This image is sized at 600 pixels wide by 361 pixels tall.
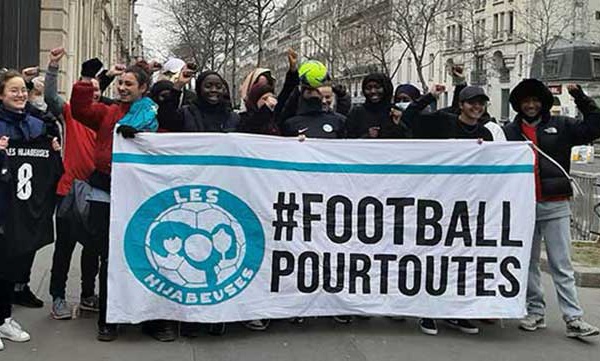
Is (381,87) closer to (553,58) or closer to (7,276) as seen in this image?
(7,276)

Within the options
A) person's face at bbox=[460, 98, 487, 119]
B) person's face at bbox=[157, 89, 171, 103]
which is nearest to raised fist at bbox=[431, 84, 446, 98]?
person's face at bbox=[460, 98, 487, 119]

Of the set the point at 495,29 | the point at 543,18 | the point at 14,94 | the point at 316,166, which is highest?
the point at 495,29

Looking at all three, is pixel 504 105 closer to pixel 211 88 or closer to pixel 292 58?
pixel 292 58

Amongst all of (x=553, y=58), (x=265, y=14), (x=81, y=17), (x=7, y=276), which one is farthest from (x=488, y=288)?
(x=553, y=58)

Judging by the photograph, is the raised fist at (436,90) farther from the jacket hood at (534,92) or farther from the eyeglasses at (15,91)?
the eyeglasses at (15,91)

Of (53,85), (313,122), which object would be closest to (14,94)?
(53,85)

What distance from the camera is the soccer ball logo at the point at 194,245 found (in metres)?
6.14

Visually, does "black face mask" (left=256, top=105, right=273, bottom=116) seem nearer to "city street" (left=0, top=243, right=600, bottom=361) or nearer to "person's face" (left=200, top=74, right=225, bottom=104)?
"person's face" (left=200, top=74, right=225, bottom=104)

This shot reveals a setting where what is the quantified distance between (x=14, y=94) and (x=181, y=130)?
49.8 inches

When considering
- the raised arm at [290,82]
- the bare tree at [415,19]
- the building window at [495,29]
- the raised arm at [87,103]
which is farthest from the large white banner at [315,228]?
the building window at [495,29]

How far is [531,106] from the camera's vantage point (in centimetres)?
672

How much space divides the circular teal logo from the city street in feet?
1.38

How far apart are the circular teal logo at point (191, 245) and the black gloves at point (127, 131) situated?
0.48 m

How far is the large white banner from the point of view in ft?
20.1
